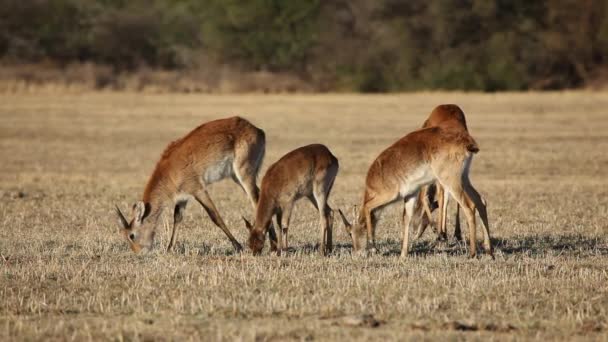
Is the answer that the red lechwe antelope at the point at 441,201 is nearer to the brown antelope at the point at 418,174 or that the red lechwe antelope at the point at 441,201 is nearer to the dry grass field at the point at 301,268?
the dry grass field at the point at 301,268

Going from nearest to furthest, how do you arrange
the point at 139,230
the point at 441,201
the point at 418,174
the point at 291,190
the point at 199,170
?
1. the point at 418,174
2. the point at 291,190
3. the point at 139,230
4. the point at 199,170
5. the point at 441,201

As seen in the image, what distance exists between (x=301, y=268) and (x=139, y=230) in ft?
8.54

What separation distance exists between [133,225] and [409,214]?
3.50 meters

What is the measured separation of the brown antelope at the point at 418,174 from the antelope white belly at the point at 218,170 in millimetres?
1844

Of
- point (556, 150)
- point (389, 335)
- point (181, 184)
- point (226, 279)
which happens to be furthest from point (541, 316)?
point (556, 150)

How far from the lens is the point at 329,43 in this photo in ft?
212

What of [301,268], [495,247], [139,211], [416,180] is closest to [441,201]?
[495,247]

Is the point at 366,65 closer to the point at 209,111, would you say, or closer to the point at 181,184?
the point at 209,111

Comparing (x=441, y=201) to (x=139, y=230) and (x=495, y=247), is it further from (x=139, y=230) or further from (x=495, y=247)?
(x=139, y=230)

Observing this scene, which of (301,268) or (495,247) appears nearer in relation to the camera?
(301,268)

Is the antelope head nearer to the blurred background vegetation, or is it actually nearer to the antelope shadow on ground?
the antelope shadow on ground

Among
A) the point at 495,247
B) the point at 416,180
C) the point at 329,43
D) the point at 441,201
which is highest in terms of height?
the point at 329,43

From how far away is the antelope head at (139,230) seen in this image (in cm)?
1265

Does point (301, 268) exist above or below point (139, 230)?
below
